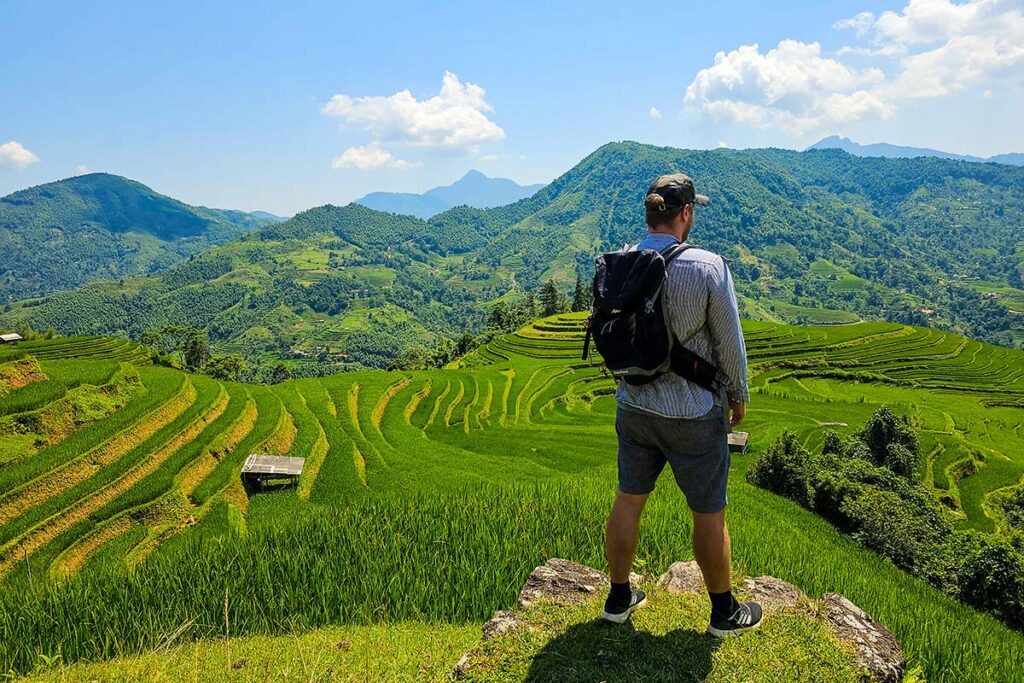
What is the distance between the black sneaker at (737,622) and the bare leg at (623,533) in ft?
2.02

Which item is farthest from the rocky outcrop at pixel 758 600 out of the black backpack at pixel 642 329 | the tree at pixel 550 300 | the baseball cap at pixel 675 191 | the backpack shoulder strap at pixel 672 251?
the tree at pixel 550 300

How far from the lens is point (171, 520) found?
1538cm

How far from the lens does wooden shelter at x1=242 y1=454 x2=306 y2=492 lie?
60.0 ft

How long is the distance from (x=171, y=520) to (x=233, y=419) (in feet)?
25.4

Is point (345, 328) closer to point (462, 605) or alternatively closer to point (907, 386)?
point (907, 386)

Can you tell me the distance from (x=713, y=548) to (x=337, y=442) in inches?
875

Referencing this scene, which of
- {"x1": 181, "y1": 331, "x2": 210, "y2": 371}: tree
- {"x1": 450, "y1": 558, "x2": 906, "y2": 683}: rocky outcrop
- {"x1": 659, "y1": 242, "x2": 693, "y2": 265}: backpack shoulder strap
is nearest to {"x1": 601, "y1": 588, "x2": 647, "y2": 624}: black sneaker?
{"x1": 450, "y1": 558, "x2": 906, "y2": 683}: rocky outcrop

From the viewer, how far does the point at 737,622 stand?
342cm

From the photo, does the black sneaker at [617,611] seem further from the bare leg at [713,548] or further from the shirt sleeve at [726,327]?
the shirt sleeve at [726,327]

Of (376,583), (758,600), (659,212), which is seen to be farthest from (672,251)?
(376,583)

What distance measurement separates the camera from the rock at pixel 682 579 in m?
4.16

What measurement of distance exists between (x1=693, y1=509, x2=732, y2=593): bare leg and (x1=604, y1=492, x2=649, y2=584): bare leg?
383 mm

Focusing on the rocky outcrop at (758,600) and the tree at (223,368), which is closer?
the rocky outcrop at (758,600)

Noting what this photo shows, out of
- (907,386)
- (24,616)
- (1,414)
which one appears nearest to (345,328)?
(907,386)
